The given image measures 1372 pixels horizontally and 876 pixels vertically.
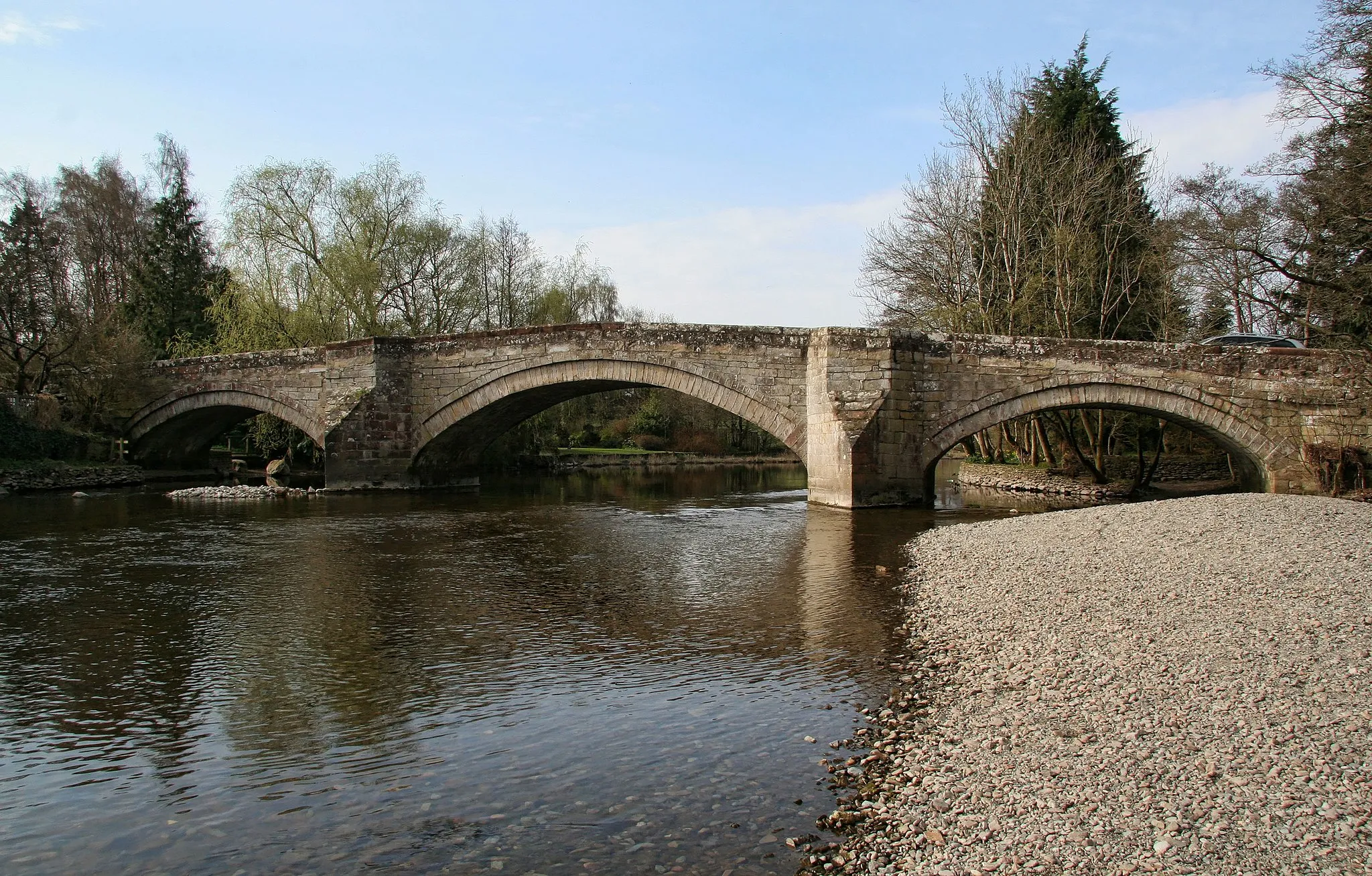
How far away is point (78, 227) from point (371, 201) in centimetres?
1362

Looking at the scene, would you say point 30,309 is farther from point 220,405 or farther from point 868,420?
point 868,420

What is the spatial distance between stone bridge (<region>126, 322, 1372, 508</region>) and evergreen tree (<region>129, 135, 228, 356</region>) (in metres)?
14.3

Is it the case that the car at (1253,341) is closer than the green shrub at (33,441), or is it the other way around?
the car at (1253,341)

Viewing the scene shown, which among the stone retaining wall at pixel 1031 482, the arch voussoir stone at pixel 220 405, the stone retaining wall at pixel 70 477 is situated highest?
the arch voussoir stone at pixel 220 405

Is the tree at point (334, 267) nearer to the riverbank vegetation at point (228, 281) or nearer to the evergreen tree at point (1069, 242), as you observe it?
the riverbank vegetation at point (228, 281)

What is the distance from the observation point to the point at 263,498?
19469mm

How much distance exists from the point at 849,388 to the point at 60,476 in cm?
1874

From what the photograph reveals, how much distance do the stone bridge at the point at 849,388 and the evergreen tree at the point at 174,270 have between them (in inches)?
564

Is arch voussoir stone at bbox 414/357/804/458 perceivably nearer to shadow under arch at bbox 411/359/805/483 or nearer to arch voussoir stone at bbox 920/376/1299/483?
shadow under arch at bbox 411/359/805/483

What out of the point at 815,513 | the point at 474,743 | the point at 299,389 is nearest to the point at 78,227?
the point at 299,389

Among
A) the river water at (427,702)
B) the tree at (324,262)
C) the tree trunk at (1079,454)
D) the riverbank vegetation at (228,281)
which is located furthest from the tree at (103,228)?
the tree trunk at (1079,454)

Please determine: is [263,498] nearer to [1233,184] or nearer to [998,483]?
[998,483]

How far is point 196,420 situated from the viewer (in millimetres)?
25578

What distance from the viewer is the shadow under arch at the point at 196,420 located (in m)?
22.5
